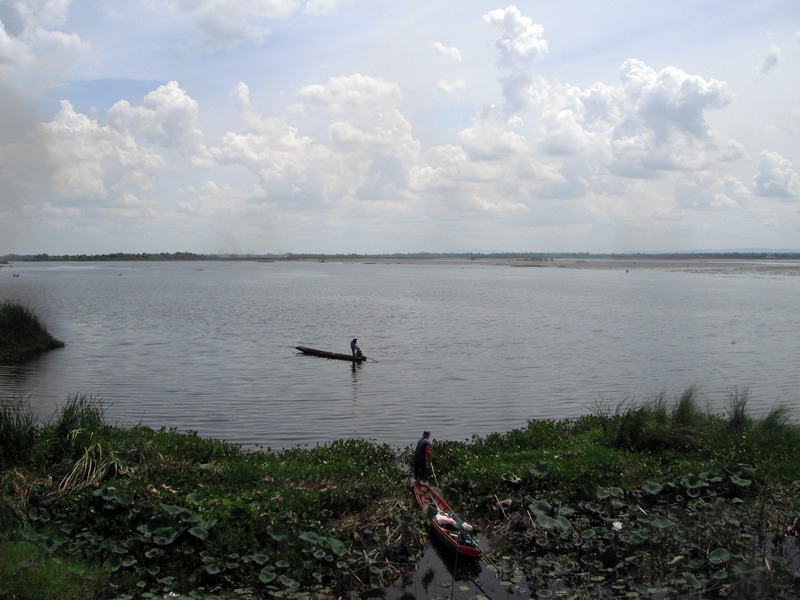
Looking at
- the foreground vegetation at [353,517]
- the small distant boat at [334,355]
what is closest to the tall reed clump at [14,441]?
the foreground vegetation at [353,517]

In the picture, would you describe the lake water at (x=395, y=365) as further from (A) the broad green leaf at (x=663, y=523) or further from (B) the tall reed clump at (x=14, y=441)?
(A) the broad green leaf at (x=663, y=523)

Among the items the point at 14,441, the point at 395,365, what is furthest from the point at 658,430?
the point at 395,365

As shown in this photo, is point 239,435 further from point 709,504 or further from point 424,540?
point 709,504

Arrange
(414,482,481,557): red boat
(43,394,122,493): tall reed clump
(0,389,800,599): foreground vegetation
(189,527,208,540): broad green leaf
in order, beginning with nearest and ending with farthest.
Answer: (0,389,800,599): foreground vegetation, (189,527,208,540): broad green leaf, (414,482,481,557): red boat, (43,394,122,493): tall reed clump

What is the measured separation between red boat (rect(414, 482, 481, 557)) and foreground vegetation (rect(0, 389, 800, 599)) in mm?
386

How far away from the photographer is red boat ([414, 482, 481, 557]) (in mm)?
12547

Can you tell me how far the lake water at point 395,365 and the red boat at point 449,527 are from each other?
722cm

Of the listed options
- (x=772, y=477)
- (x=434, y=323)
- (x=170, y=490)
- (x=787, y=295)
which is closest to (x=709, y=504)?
(x=772, y=477)

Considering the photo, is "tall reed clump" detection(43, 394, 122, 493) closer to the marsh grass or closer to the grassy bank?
the marsh grass

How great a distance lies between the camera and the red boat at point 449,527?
12547 millimetres

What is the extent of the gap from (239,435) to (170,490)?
884cm

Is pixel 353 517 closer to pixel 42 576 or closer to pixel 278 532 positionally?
pixel 278 532

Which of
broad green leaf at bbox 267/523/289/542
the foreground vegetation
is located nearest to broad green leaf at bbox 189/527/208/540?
the foreground vegetation

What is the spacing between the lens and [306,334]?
5091 cm
